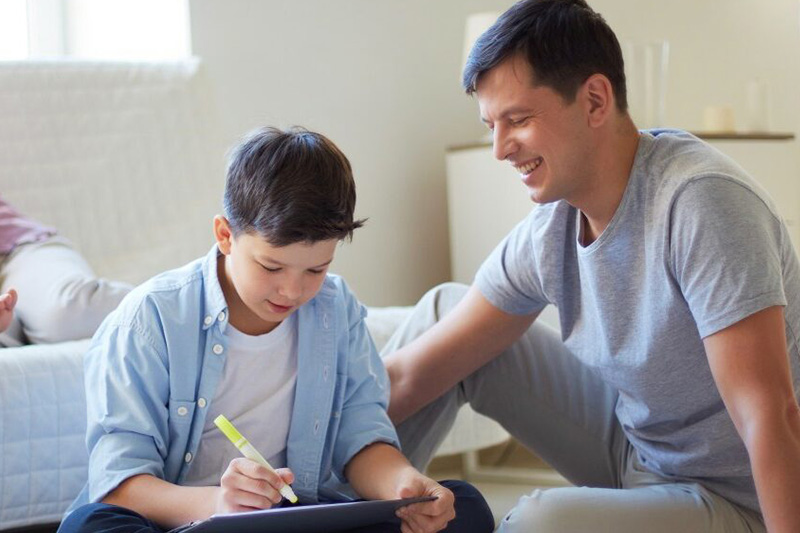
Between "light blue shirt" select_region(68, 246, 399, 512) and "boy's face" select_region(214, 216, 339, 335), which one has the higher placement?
"boy's face" select_region(214, 216, 339, 335)

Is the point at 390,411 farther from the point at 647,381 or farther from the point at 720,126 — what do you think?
the point at 720,126

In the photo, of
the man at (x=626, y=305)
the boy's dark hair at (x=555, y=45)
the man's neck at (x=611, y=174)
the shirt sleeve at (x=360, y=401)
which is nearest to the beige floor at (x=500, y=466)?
the man at (x=626, y=305)

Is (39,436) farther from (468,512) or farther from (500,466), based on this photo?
(500,466)

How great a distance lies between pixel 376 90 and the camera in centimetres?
269

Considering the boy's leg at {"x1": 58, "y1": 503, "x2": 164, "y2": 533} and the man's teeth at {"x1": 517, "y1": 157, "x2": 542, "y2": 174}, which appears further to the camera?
the man's teeth at {"x1": 517, "y1": 157, "x2": 542, "y2": 174}

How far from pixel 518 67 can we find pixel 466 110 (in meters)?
1.57

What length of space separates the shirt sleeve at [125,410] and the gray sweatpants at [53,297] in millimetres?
284

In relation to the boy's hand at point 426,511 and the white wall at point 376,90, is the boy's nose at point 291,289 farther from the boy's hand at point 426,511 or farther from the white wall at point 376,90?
the white wall at point 376,90

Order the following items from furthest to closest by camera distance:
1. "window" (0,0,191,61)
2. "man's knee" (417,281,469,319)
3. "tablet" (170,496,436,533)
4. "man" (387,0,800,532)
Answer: "window" (0,0,191,61), "man's knee" (417,281,469,319), "man" (387,0,800,532), "tablet" (170,496,436,533)

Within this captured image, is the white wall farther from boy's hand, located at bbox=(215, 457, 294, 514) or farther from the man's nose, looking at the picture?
boy's hand, located at bbox=(215, 457, 294, 514)

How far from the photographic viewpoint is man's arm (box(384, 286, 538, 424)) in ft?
5.06

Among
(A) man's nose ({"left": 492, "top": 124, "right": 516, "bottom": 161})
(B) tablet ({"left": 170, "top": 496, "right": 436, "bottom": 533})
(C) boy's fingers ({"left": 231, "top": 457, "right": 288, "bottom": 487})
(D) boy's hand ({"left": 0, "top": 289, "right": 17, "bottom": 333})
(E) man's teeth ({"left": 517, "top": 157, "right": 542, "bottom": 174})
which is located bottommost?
(B) tablet ({"left": 170, "top": 496, "right": 436, "bottom": 533})

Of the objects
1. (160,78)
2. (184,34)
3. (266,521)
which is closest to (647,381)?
(266,521)

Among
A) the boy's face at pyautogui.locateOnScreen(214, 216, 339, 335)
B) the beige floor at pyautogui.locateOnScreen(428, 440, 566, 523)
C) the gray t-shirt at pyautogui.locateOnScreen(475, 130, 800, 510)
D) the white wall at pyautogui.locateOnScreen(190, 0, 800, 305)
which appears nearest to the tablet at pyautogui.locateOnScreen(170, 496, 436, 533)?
the boy's face at pyautogui.locateOnScreen(214, 216, 339, 335)
